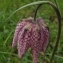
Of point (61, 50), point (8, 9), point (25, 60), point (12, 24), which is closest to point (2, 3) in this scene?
point (8, 9)

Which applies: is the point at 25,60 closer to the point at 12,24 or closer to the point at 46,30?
the point at 12,24

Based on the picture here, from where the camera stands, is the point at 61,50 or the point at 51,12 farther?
the point at 51,12

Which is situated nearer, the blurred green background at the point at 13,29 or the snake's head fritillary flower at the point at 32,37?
the snake's head fritillary flower at the point at 32,37

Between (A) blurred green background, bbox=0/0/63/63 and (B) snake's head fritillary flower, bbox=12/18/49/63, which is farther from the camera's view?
(A) blurred green background, bbox=0/0/63/63

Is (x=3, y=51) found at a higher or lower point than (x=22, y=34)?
lower

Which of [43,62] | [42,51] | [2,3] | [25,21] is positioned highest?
[2,3]

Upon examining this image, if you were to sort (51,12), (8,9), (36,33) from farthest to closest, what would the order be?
(51,12), (8,9), (36,33)

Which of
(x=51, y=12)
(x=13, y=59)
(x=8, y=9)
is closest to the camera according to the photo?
(x=13, y=59)

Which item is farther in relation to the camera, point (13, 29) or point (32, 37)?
point (13, 29)
